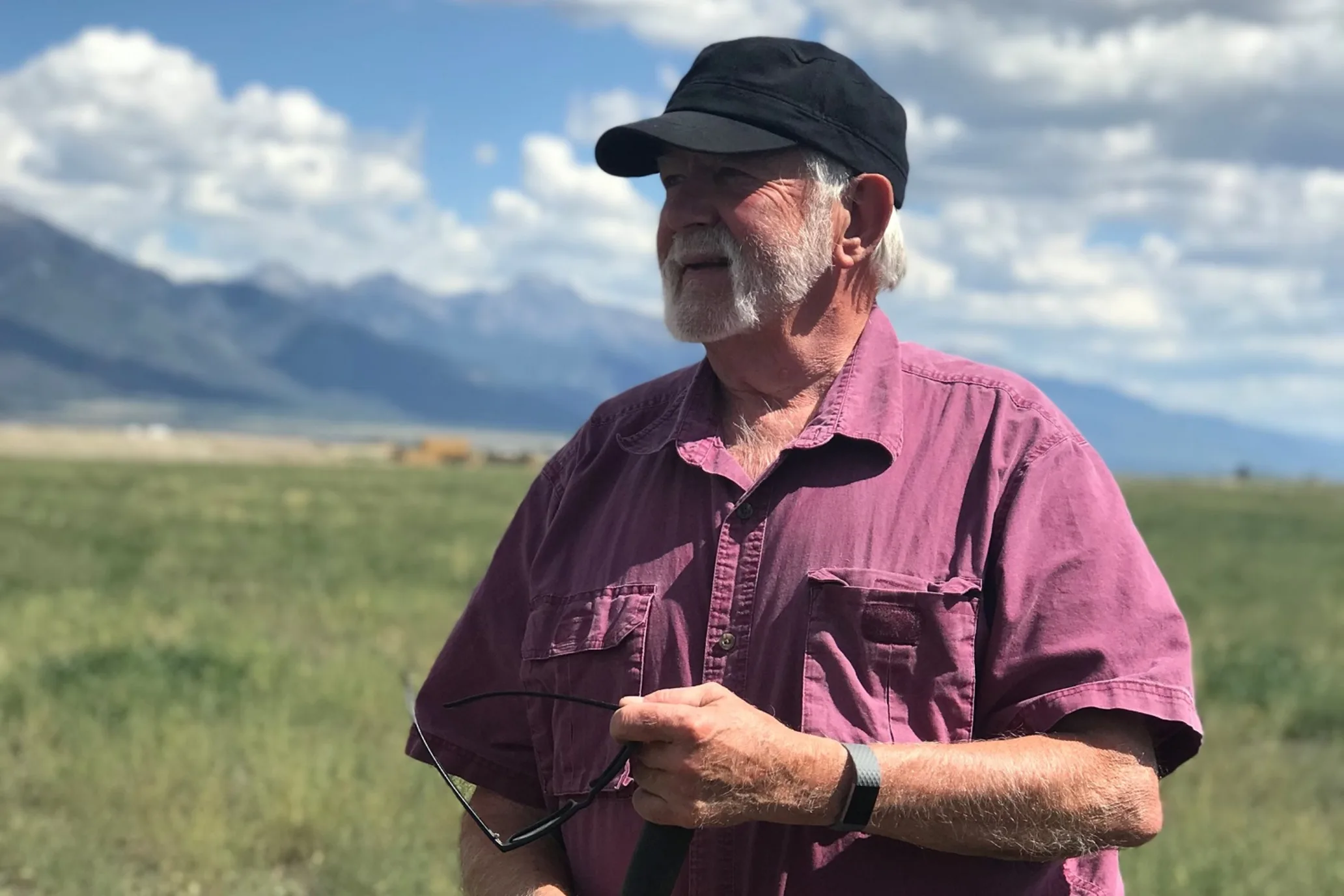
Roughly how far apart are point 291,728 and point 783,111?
632cm

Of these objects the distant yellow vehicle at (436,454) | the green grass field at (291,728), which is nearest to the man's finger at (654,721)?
the green grass field at (291,728)

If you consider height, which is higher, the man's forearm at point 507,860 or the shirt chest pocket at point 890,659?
the shirt chest pocket at point 890,659

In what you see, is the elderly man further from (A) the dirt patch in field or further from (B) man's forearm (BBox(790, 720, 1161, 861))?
(A) the dirt patch in field

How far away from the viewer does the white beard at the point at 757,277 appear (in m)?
2.46

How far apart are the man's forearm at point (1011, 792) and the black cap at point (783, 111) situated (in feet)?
3.26

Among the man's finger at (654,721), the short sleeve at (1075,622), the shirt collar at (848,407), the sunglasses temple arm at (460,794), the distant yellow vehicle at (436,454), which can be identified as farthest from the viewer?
the distant yellow vehicle at (436,454)

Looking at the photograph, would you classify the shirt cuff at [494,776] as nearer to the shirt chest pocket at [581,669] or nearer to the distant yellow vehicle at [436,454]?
the shirt chest pocket at [581,669]

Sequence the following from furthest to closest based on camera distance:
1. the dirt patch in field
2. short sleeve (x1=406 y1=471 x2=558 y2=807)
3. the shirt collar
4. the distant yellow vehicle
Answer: the distant yellow vehicle
the dirt patch in field
short sleeve (x1=406 y1=471 x2=558 y2=807)
the shirt collar

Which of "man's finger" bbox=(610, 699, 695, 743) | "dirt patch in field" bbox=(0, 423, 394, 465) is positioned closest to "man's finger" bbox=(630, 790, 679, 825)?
"man's finger" bbox=(610, 699, 695, 743)

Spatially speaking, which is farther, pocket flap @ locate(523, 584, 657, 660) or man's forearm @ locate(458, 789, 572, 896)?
man's forearm @ locate(458, 789, 572, 896)

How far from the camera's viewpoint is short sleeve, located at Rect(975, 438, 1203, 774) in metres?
2.09

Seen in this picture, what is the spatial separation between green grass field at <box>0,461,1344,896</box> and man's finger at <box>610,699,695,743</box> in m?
3.78

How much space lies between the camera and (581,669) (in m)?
2.41

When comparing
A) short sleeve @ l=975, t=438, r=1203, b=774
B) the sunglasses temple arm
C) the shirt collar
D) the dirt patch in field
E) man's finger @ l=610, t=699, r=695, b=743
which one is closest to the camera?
man's finger @ l=610, t=699, r=695, b=743
